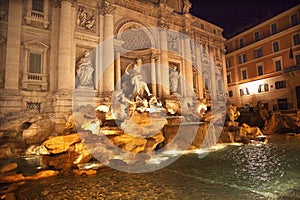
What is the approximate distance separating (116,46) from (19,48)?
19.3 feet

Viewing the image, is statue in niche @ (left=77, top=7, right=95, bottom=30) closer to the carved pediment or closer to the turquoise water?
the carved pediment

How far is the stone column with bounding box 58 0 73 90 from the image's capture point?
11047 mm

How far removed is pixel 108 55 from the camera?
42.0ft

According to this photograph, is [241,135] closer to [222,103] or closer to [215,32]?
[222,103]

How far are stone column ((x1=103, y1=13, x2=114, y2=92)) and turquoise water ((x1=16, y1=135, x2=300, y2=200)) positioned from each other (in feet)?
26.5

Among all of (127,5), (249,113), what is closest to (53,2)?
(127,5)

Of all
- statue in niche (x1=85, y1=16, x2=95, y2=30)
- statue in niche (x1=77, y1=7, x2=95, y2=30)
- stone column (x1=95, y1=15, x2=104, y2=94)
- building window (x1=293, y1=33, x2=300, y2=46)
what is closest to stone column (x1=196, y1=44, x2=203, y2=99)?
building window (x1=293, y1=33, x2=300, y2=46)

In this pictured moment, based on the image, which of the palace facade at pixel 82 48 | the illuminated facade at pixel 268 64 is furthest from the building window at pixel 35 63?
the illuminated facade at pixel 268 64

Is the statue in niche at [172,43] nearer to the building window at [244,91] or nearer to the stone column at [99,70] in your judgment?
the stone column at [99,70]

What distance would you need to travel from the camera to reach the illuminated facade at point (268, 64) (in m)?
20.9

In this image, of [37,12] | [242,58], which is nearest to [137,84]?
[37,12]

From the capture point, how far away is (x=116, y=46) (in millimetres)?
13836

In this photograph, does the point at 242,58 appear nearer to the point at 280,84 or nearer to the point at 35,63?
the point at 280,84

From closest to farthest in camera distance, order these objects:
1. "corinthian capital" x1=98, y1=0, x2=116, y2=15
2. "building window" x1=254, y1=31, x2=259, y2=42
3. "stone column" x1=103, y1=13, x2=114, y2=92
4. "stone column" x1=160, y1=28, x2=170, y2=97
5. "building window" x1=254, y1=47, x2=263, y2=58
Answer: "stone column" x1=103, y1=13, x2=114, y2=92, "corinthian capital" x1=98, y1=0, x2=116, y2=15, "stone column" x1=160, y1=28, x2=170, y2=97, "building window" x1=254, y1=47, x2=263, y2=58, "building window" x1=254, y1=31, x2=259, y2=42
